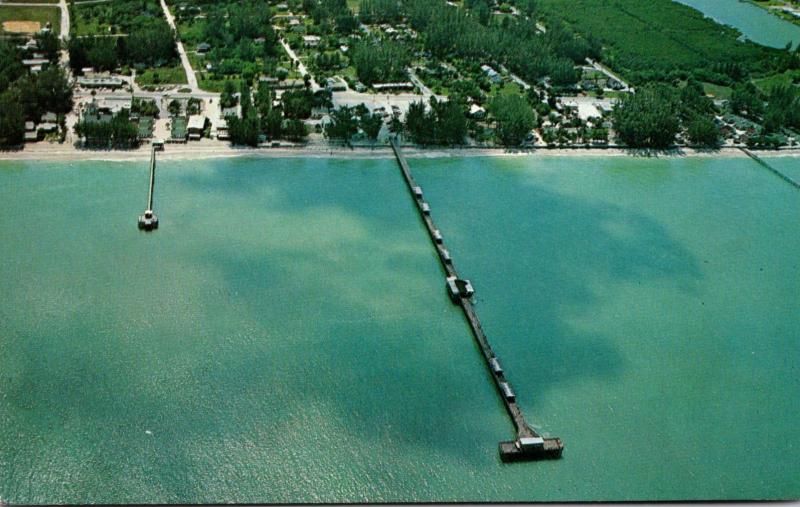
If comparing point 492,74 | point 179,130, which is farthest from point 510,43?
point 179,130

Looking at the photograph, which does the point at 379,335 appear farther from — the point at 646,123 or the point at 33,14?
the point at 33,14

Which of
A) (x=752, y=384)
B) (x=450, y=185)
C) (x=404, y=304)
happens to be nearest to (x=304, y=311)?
(x=404, y=304)

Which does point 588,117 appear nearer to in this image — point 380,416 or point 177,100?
point 177,100

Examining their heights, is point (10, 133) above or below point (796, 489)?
above

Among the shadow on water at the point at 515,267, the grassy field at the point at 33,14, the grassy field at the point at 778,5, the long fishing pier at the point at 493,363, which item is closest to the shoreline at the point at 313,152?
the shadow on water at the point at 515,267

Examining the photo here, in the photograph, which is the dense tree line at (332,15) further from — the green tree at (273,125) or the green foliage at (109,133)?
the green foliage at (109,133)

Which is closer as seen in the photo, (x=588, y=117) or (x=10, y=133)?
(x=10, y=133)

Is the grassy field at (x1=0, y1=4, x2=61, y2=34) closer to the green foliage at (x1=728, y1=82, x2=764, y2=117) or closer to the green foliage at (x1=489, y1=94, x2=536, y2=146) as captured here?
the green foliage at (x1=489, y1=94, x2=536, y2=146)

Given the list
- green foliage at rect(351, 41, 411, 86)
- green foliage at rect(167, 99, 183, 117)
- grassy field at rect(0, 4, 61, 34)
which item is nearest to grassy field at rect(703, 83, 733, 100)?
green foliage at rect(351, 41, 411, 86)
